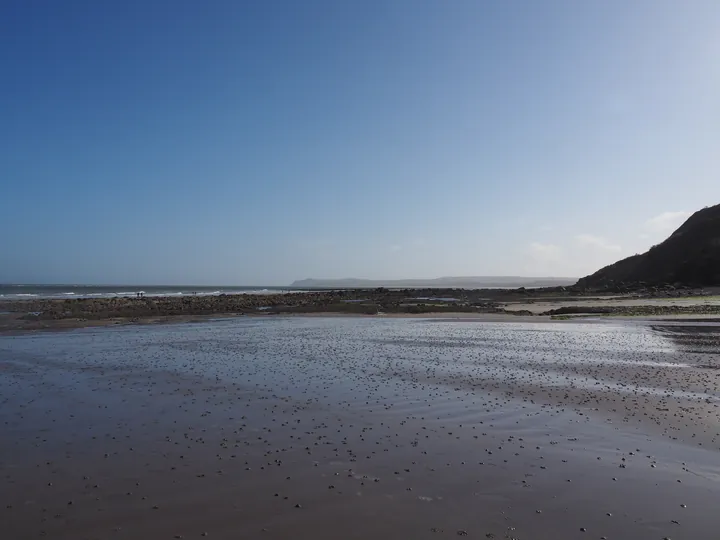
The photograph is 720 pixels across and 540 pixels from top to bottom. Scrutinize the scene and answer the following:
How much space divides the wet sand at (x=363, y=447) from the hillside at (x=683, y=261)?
Answer: 61.4 metres

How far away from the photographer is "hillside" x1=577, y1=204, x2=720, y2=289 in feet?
240

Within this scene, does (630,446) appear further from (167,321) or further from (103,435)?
(167,321)

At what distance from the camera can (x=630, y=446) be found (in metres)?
10.4

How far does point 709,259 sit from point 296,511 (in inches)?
3363

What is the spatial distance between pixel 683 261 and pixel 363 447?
280 feet

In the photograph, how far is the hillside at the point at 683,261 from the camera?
7300 centimetres

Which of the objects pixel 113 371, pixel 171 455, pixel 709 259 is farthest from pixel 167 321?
pixel 709 259

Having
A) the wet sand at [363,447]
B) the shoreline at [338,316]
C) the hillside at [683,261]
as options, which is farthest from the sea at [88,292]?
the hillside at [683,261]

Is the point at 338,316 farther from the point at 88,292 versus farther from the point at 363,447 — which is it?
the point at 88,292

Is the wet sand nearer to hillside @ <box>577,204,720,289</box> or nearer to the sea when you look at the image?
hillside @ <box>577,204,720,289</box>

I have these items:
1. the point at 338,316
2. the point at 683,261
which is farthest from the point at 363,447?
the point at 683,261

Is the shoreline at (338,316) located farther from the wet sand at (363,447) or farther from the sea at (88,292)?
the sea at (88,292)

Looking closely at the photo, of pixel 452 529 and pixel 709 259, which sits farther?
pixel 709 259

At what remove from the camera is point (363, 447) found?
10562 millimetres
